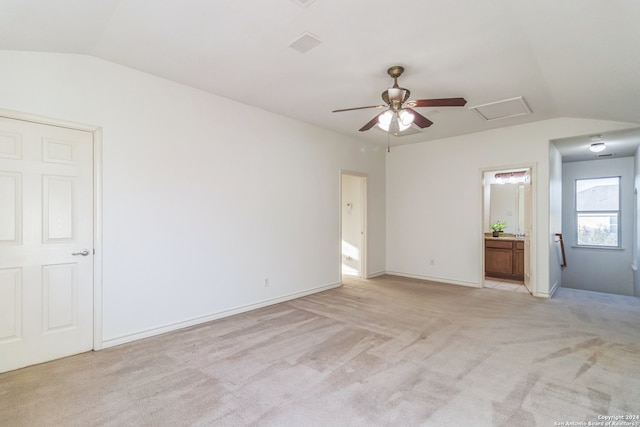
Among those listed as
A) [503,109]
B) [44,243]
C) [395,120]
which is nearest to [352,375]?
[395,120]

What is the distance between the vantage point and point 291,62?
3002mm

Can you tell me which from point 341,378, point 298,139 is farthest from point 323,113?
point 341,378

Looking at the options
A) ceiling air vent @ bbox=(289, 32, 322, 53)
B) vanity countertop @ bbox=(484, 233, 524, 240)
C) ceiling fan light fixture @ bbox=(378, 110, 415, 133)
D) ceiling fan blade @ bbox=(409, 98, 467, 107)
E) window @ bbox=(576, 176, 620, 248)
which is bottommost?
vanity countertop @ bbox=(484, 233, 524, 240)

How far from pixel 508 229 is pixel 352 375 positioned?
6.35 metres

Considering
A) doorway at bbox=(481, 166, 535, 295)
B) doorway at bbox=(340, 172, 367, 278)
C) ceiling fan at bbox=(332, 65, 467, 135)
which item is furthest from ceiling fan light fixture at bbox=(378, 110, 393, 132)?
A: doorway at bbox=(481, 166, 535, 295)

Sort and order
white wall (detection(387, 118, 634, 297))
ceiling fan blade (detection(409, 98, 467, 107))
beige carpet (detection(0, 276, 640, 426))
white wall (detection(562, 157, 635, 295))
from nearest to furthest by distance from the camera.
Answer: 1. beige carpet (detection(0, 276, 640, 426))
2. ceiling fan blade (detection(409, 98, 467, 107))
3. white wall (detection(387, 118, 634, 297))
4. white wall (detection(562, 157, 635, 295))

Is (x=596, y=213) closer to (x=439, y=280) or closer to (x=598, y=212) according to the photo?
(x=598, y=212)

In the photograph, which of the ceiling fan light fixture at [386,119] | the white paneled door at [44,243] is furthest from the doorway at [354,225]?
the white paneled door at [44,243]

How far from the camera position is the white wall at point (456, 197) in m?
4.88

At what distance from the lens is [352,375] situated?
2459 mm

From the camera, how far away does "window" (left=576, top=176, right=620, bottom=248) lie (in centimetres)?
678

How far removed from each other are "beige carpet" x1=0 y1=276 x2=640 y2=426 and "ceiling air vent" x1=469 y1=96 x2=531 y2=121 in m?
2.76

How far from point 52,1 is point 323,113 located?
3064mm

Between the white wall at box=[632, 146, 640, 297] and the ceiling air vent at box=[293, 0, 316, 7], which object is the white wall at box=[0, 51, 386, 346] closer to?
the ceiling air vent at box=[293, 0, 316, 7]
